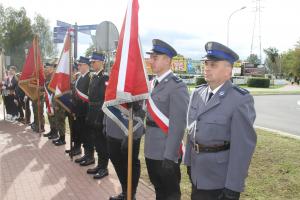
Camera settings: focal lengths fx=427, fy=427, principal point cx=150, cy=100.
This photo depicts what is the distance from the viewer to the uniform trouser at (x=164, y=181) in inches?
179

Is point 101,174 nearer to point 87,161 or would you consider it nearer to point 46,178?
point 46,178

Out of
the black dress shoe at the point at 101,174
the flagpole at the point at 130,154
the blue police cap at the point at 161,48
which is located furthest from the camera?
the black dress shoe at the point at 101,174

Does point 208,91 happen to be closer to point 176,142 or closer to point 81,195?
point 176,142

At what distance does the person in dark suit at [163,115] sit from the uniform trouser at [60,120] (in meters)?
5.98

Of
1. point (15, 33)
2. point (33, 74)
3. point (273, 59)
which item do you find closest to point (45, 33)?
point (15, 33)

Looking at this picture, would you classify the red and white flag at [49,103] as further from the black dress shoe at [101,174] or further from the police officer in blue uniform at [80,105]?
the black dress shoe at [101,174]

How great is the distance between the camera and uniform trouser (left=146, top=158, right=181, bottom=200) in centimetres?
455

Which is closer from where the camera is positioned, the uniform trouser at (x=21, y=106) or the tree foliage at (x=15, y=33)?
the uniform trouser at (x=21, y=106)

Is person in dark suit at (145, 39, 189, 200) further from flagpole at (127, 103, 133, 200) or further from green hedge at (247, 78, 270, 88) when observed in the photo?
green hedge at (247, 78, 270, 88)

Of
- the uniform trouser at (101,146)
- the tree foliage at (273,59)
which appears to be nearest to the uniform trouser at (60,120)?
the uniform trouser at (101,146)

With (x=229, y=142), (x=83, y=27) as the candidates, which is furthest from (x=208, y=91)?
(x=83, y=27)

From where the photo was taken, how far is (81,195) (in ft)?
20.4

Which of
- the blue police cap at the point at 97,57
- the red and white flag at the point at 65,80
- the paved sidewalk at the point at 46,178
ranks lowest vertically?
the paved sidewalk at the point at 46,178

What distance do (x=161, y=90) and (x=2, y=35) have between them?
227 feet
